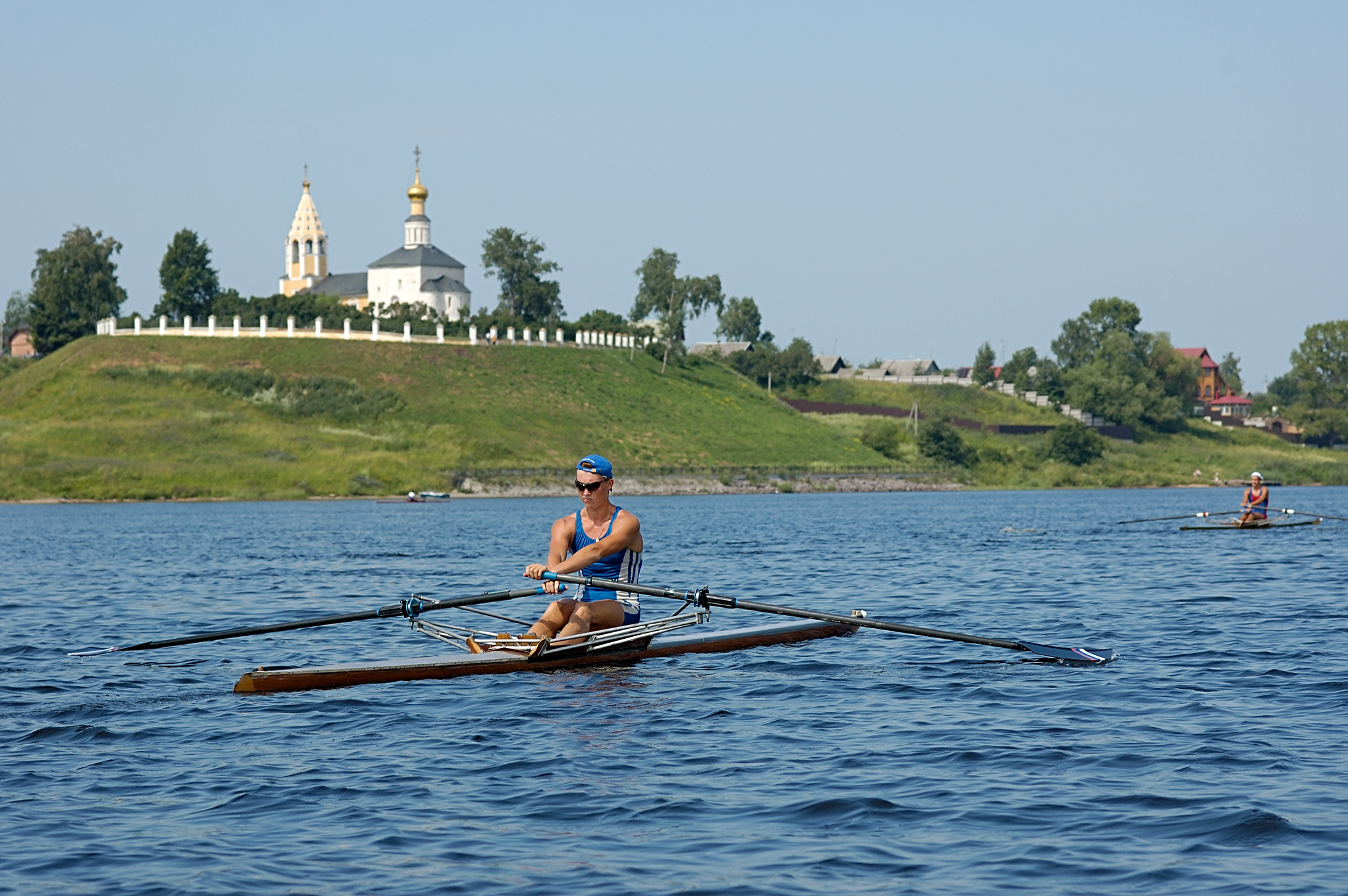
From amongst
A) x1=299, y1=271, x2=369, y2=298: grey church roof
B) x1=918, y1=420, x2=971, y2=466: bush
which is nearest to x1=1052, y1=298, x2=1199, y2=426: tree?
x1=918, y1=420, x2=971, y2=466: bush

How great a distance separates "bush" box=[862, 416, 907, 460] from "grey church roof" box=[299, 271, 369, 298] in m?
68.1

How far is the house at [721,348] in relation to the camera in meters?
174

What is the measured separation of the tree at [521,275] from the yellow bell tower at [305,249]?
119ft

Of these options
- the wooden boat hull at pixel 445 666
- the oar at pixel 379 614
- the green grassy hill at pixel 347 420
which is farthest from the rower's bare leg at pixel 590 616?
the green grassy hill at pixel 347 420

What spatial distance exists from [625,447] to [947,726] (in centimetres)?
10284

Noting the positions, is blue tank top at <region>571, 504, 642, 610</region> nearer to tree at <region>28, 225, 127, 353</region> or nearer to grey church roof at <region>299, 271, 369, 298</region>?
tree at <region>28, 225, 127, 353</region>

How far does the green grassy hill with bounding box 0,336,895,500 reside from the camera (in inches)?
3644

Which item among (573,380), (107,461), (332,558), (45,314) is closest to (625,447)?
(573,380)

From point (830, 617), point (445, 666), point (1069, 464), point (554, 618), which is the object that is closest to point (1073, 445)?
point (1069, 464)

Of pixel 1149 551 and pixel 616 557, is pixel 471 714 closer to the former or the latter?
pixel 616 557

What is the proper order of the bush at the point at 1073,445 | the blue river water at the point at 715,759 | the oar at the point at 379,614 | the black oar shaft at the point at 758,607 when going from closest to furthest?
the blue river water at the point at 715,759 → the oar at the point at 379,614 → the black oar shaft at the point at 758,607 → the bush at the point at 1073,445

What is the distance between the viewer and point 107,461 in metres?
90.2

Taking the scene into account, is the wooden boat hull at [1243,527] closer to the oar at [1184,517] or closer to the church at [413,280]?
the oar at [1184,517]

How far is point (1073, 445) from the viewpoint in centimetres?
13312
